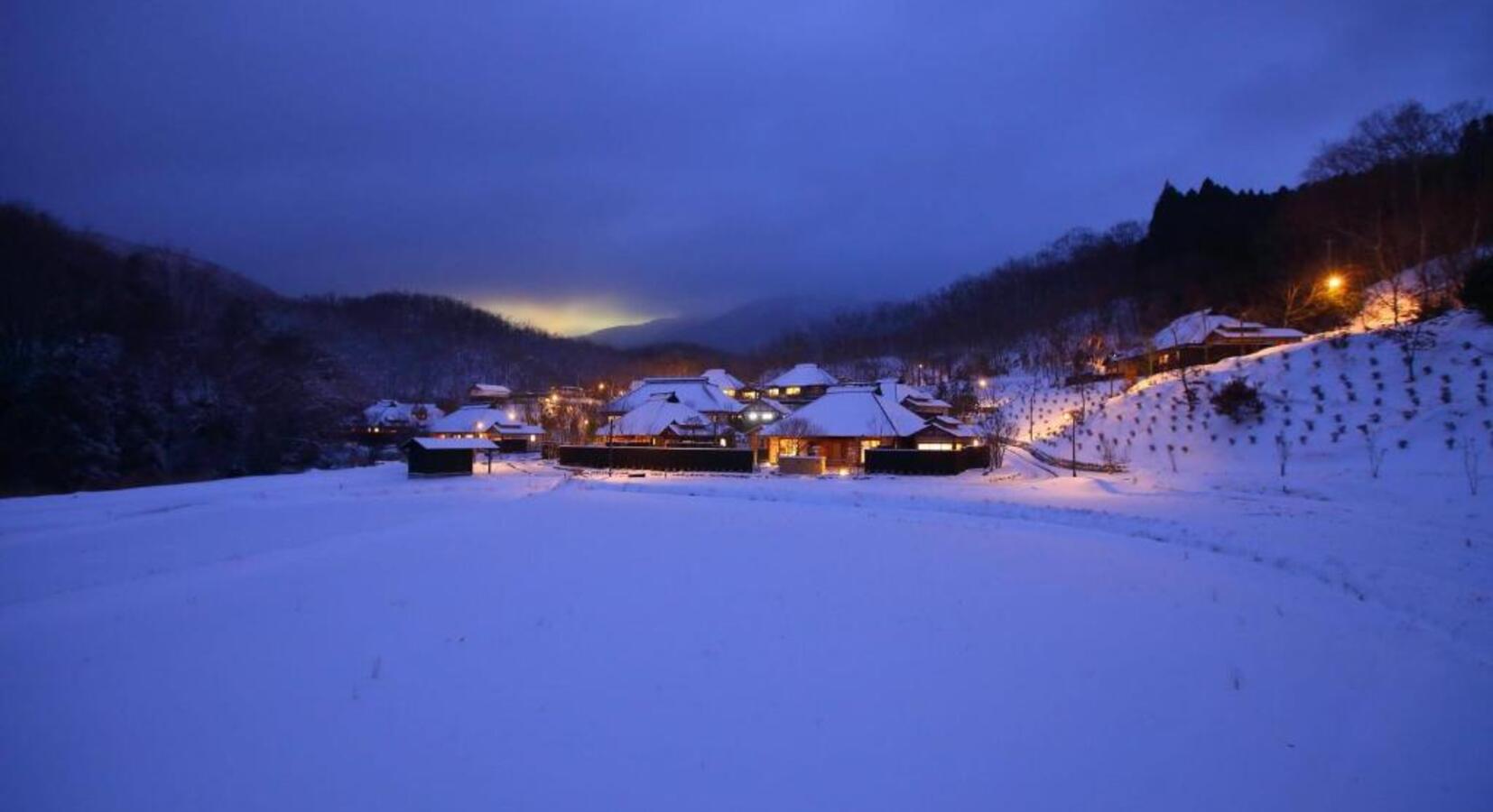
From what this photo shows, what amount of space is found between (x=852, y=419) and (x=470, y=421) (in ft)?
127

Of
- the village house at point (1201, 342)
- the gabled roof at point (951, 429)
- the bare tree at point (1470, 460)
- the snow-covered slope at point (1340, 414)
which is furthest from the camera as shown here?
the village house at point (1201, 342)

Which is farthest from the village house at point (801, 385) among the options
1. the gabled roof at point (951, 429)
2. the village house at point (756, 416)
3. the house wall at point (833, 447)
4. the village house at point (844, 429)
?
the gabled roof at point (951, 429)

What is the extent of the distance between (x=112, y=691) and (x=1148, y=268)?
7440 cm

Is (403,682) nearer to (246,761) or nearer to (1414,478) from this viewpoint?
(246,761)

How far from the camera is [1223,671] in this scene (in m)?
6.43

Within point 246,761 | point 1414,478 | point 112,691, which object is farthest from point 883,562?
point 1414,478

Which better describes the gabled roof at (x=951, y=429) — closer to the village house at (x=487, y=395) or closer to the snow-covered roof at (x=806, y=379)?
the snow-covered roof at (x=806, y=379)

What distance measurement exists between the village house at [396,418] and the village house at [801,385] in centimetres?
3775

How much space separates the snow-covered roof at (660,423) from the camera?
41.1 metres

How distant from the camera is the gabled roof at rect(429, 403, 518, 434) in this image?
193 feet

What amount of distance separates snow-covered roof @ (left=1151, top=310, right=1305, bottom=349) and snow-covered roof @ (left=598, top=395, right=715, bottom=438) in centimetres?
2994

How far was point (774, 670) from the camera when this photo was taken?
652cm

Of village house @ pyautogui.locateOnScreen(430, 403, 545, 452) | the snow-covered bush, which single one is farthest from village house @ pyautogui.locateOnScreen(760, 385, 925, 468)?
village house @ pyautogui.locateOnScreen(430, 403, 545, 452)

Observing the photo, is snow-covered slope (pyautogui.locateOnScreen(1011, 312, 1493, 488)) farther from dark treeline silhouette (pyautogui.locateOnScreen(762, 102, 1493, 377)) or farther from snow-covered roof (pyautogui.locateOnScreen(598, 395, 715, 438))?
snow-covered roof (pyautogui.locateOnScreen(598, 395, 715, 438))
